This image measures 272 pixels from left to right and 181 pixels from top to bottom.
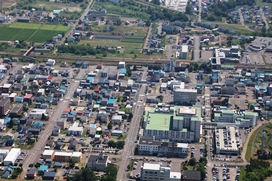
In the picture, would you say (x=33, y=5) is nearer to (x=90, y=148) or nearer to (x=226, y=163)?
(x=90, y=148)

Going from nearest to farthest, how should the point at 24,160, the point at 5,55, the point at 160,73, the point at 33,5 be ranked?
the point at 24,160
the point at 160,73
the point at 5,55
the point at 33,5

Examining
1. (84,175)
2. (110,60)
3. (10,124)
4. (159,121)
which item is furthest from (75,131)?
(110,60)

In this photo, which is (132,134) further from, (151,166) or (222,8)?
(222,8)

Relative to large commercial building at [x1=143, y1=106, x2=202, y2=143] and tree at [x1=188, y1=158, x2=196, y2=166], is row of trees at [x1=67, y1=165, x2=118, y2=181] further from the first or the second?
large commercial building at [x1=143, y1=106, x2=202, y2=143]

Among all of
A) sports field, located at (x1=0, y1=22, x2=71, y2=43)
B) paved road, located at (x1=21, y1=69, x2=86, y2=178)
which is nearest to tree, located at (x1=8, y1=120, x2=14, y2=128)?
paved road, located at (x1=21, y1=69, x2=86, y2=178)

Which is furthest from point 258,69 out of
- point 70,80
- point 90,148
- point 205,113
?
point 90,148

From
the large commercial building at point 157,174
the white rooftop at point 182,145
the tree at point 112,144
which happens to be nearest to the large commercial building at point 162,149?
the white rooftop at point 182,145
